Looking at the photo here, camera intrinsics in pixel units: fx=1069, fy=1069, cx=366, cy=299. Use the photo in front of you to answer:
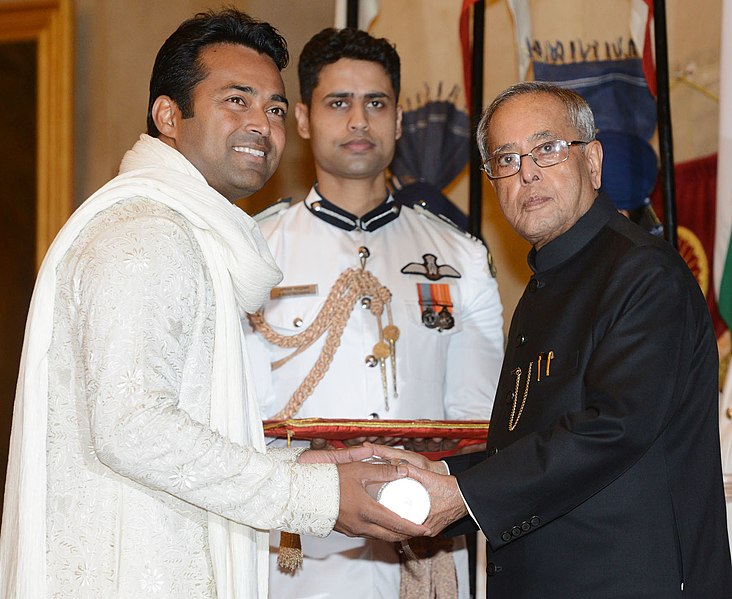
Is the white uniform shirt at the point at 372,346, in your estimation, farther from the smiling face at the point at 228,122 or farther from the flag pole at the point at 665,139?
the smiling face at the point at 228,122

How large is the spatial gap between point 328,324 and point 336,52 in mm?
894

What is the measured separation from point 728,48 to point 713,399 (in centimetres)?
153

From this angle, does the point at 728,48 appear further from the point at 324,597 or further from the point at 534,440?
the point at 324,597

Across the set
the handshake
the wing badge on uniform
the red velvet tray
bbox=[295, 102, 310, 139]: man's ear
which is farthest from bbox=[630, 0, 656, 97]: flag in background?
the handshake

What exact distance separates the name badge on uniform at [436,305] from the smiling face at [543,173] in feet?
2.96

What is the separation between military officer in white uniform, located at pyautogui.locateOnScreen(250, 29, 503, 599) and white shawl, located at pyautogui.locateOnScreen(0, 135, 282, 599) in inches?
37.2

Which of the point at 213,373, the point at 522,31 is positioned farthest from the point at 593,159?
the point at 522,31

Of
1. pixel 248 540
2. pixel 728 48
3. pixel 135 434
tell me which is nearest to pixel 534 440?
pixel 248 540

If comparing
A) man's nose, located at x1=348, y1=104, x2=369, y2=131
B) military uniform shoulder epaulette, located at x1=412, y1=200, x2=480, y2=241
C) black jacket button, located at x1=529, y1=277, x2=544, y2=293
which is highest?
man's nose, located at x1=348, y1=104, x2=369, y2=131

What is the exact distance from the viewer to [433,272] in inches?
128

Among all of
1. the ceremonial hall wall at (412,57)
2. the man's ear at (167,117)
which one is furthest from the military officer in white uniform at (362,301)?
the man's ear at (167,117)

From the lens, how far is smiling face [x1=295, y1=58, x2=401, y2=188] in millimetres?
3275

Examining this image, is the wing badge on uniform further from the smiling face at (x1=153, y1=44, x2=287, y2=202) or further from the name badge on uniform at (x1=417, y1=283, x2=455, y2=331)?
the smiling face at (x1=153, y1=44, x2=287, y2=202)

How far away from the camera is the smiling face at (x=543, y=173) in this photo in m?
2.25
